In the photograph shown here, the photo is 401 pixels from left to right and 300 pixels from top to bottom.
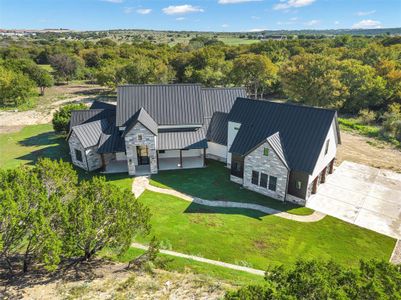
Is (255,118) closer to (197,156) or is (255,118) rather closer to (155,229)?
(197,156)

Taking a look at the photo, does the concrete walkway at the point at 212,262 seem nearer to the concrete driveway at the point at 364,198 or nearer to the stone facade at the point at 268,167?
the stone facade at the point at 268,167

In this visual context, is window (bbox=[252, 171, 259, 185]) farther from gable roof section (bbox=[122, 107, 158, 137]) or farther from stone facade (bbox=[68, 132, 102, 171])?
stone facade (bbox=[68, 132, 102, 171])

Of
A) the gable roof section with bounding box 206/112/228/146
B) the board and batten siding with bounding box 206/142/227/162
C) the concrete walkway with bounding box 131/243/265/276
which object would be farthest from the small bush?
the concrete walkway with bounding box 131/243/265/276

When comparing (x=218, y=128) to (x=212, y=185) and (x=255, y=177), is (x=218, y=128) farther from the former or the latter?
(x=255, y=177)

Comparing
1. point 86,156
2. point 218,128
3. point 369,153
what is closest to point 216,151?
point 218,128

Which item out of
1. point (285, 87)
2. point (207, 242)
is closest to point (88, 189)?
point (207, 242)

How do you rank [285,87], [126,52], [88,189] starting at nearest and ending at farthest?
[88,189] → [285,87] → [126,52]
